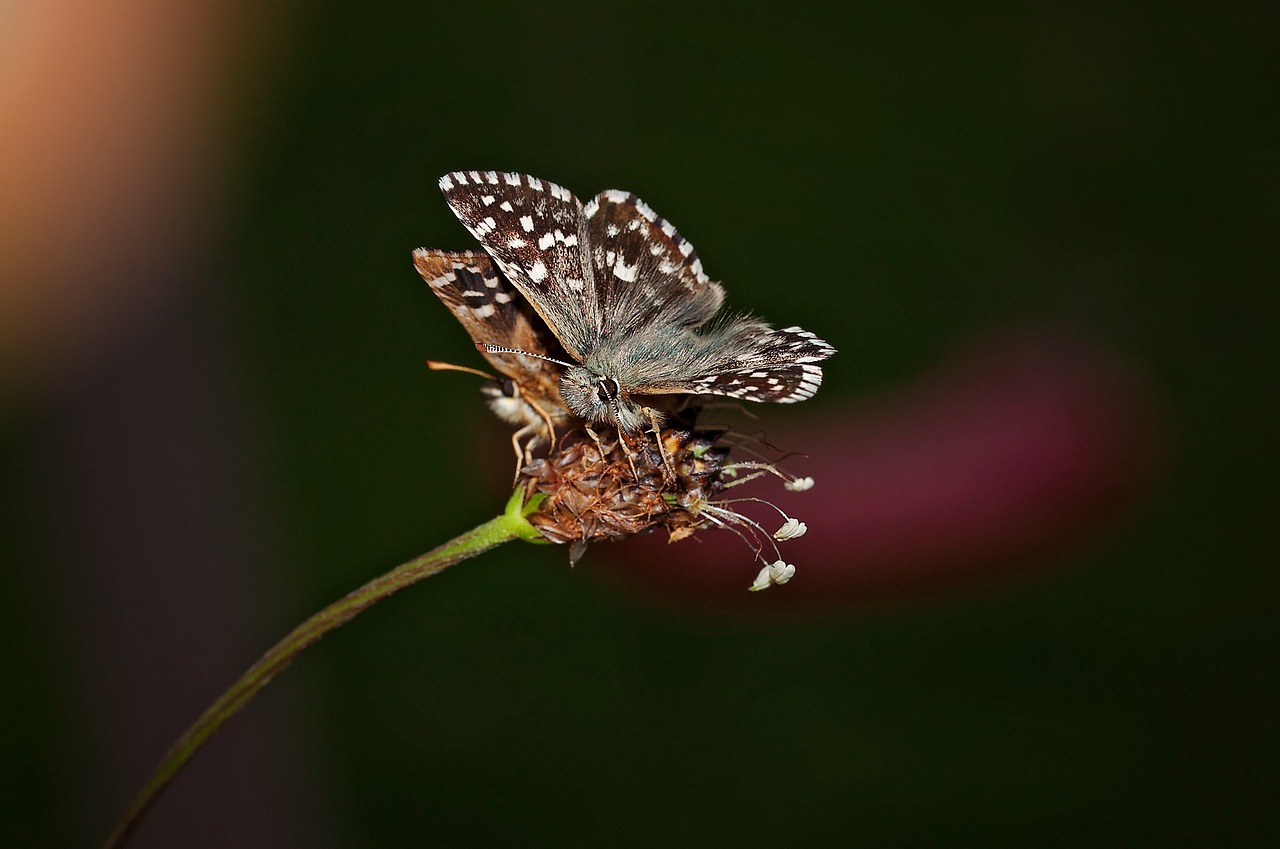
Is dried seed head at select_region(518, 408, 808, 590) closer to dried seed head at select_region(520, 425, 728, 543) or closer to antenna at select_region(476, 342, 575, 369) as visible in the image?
dried seed head at select_region(520, 425, 728, 543)

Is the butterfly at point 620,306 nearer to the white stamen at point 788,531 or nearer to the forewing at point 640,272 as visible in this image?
the forewing at point 640,272

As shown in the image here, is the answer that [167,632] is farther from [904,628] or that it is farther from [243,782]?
[904,628]

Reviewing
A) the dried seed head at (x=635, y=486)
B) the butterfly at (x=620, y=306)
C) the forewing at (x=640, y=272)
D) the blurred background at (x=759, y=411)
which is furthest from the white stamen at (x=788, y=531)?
the blurred background at (x=759, y=411)

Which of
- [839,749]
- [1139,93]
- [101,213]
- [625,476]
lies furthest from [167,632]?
[1139,93]

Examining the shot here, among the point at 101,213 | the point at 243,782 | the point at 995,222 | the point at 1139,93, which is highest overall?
the point at 1139,93

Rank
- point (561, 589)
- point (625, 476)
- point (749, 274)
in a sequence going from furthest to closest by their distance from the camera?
1. point (749, 274)
2. point (561, 589)
3. point (625, 476)

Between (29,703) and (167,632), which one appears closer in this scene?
(29,703)

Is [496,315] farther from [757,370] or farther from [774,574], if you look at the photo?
[774,574]

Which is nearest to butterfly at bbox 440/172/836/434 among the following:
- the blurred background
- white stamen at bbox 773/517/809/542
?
white stamen at bbox 773/517/809/542

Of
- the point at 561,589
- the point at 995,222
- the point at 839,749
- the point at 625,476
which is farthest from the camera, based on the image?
the point at 995,222
